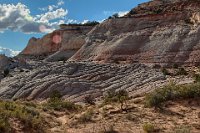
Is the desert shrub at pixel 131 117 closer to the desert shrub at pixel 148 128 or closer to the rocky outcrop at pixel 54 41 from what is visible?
the desert shrub at pixel 148 128

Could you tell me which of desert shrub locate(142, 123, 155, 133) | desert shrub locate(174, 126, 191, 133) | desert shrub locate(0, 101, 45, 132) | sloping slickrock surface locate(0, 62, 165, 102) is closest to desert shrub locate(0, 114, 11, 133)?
desert shrub locate(0, 101, 45, 132)

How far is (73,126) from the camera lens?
1727 centimetres

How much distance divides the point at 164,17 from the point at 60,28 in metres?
30.3

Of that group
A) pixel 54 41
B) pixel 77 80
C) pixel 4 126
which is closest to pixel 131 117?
pixel 4 126

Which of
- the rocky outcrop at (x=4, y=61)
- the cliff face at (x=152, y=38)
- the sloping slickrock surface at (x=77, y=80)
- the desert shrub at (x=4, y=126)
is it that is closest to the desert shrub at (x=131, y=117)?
the desert shrub at (x=4, y=126)

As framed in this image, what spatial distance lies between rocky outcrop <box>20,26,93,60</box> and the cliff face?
12216 millimetres

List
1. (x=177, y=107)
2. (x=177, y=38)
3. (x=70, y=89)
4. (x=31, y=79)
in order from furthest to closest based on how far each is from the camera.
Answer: (x=177, y=38), (x=31, y=79), (x=70, y=89), (x=177, y=107)

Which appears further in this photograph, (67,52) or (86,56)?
(67,52)

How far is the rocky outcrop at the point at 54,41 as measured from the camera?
75056mm

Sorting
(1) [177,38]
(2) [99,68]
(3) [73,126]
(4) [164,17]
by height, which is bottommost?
(3) [73,126]

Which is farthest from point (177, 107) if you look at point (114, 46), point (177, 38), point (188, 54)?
point (114, 46)

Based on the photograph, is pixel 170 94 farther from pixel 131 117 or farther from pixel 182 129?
pixel 182 129

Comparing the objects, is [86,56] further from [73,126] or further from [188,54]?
[73,126]

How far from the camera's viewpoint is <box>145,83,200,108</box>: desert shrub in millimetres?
19916
